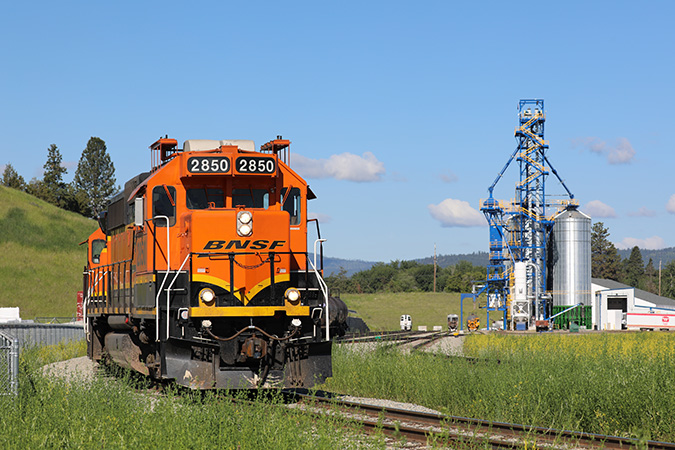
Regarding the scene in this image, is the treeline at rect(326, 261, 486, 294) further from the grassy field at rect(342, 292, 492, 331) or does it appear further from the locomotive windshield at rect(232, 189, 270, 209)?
the locomotive windshield at rect(232, 189, 270, 209)

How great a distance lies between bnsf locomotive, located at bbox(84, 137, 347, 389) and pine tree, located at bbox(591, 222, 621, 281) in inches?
5263

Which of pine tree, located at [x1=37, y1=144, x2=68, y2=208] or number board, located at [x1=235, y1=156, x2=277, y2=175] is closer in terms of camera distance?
number board, located at [x1=235, y1=156, x2=277, y2=175]

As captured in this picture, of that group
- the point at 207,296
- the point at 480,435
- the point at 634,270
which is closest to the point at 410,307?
the point at 634,270

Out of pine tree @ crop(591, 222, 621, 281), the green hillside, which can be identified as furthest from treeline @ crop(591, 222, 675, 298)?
the green hillside

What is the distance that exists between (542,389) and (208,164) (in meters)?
6.93

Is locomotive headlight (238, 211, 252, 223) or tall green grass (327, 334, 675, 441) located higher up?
locomotive headlight (238, 211, 252, 223)

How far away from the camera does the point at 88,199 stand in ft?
420

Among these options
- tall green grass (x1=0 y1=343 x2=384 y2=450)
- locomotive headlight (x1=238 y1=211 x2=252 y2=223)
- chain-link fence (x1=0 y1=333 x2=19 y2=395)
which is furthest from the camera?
locomotive headlight (x1=238 y1=211 x2=252 y2=223)

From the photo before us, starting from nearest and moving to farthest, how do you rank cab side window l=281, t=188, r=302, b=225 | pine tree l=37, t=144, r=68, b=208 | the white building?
cab side window l=281, t=188, r=302, b=225 < the white building < pine tree l=37, t=144, r=68, b=208

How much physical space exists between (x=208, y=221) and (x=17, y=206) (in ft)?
315

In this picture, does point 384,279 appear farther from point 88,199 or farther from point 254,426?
point 254,426

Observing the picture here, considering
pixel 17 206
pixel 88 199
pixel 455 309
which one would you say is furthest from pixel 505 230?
pixel 88 199

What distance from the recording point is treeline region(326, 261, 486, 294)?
128875mm

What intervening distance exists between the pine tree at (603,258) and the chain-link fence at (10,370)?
13721 cm
